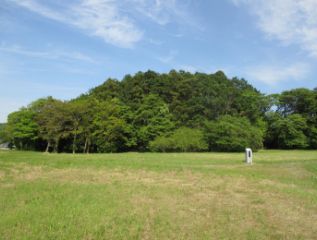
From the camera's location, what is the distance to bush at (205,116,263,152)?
43469mm

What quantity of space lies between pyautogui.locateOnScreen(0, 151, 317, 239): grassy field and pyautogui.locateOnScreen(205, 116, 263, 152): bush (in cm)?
3051

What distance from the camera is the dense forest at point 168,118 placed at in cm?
4375

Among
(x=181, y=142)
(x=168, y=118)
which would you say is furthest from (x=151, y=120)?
(x=181, y=142)

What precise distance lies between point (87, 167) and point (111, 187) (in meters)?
4.74

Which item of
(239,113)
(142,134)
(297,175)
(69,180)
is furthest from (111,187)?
(239,113)

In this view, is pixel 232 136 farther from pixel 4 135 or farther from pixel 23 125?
pixel 4 135

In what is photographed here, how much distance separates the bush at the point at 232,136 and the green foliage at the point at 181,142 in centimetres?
175

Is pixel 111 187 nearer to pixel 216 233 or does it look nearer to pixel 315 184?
pixel 216 233

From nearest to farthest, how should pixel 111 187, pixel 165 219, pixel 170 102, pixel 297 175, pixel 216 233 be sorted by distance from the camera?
1. pixel 216 233
2. pixel 165 219
3. pixel 111 187
4. pixel 297 175
5. pixel 170 102

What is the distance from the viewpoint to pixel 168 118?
47.9 m

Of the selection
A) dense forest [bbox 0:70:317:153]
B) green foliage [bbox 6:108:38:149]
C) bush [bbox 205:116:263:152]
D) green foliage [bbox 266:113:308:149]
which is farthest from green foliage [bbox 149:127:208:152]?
green foliage [bbox 6:108:38:149]

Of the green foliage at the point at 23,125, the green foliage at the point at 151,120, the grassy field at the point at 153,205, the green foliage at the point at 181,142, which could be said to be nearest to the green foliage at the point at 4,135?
the green foliage at the point at 23,125

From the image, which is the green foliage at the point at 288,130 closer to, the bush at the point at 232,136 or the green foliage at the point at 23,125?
the bush at the point at 232,136

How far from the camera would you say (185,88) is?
176ft
